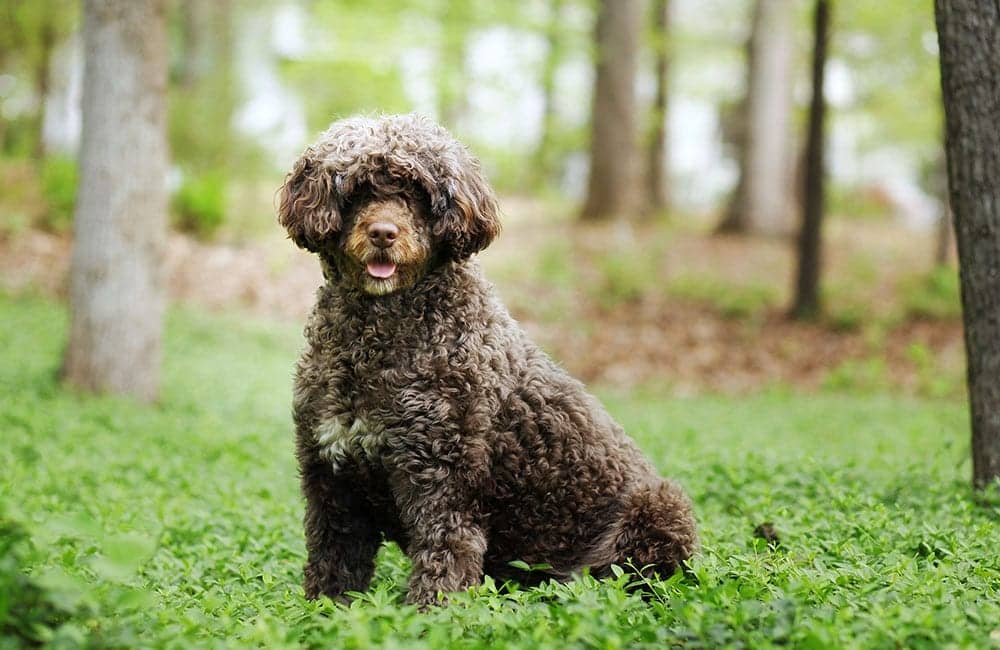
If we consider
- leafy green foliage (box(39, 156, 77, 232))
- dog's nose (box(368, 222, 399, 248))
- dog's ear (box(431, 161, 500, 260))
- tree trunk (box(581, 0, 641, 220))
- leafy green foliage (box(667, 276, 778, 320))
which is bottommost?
leafy green foliage (box(667, 276, 778, 320))

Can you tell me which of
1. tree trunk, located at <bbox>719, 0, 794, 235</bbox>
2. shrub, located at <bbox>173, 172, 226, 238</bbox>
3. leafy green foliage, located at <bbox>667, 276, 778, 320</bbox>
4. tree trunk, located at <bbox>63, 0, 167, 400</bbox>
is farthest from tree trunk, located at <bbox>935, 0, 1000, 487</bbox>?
tree trunk, located at <bbox>719, 0, 794, 235</bbox>

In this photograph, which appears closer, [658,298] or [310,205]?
[310,205]

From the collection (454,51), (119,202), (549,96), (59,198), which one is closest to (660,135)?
(549,96)

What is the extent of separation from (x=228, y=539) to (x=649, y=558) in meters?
2.40

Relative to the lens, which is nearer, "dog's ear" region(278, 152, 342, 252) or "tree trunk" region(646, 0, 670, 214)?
"dog's ear" region(278, 152, 342, 252)

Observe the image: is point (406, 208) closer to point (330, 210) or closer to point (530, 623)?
point (330, 210)

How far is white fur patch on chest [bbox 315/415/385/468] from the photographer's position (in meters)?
4.10

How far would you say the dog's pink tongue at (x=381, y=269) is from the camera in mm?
4078

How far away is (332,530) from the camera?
173 inches

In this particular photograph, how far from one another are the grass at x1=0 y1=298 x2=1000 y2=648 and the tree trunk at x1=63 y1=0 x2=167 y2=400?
0.48 meters

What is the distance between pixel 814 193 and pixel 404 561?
466 inches

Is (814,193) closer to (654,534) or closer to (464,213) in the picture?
(654,534)

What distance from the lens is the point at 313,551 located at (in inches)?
173

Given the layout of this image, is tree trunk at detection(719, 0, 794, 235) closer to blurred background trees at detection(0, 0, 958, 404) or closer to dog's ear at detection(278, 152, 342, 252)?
blurred background trees at detection(0, 0, 958, 404)
